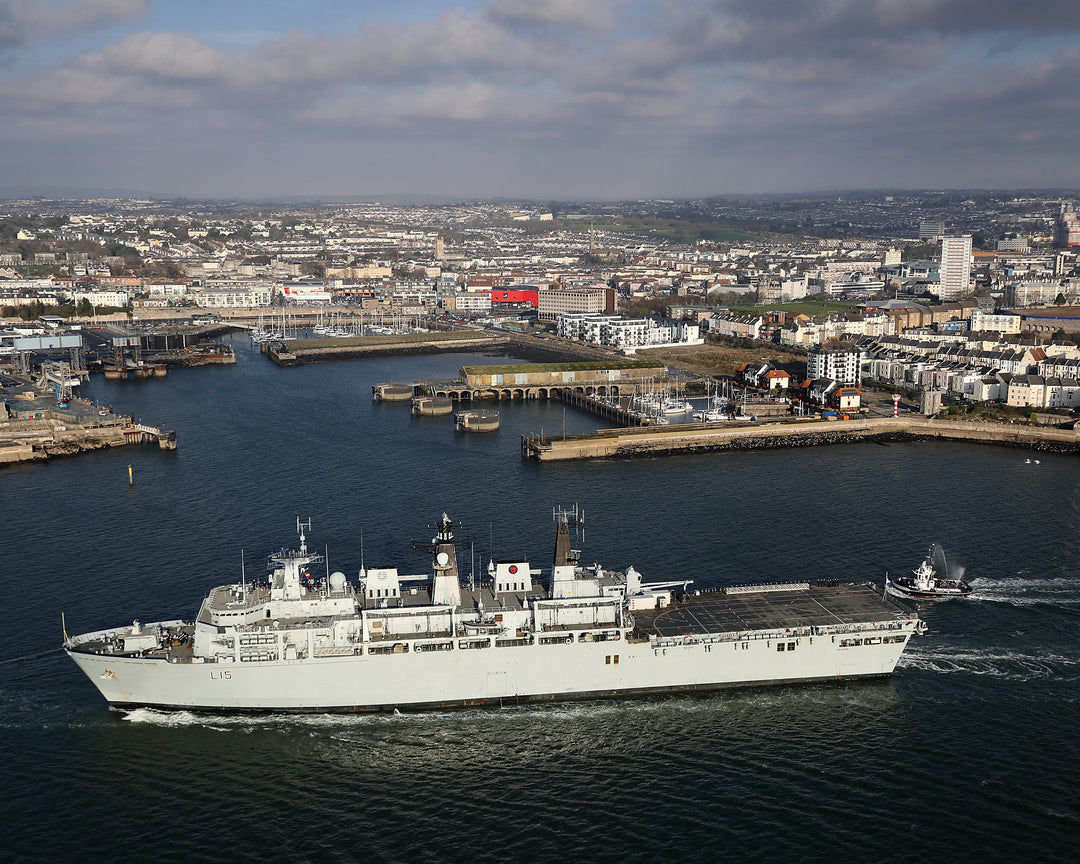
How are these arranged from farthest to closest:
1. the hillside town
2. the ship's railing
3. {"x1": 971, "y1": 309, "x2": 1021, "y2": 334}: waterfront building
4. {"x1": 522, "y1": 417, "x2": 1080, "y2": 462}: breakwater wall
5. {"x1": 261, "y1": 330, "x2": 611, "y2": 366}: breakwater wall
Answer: {"x1": 971, "y1": 309, "x2": 1021, "y2": 334}: waterfront building < {"x1": 261, "y1": 330, "x2": 611, "y2": 366}: breakwater wall < the hillside town < {"x1": 522, "y1": 417, "x2": 1080, "y2": 462}: breakwater wall < the ship's railing

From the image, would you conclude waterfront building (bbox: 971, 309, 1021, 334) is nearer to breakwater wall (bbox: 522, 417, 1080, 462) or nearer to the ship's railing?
breakwater wall (bbox: 522, 417, 1080, 462)

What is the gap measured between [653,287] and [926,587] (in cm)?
6704

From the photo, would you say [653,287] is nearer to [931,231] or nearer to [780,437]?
[780,437]

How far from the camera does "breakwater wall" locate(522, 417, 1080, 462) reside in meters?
33.0

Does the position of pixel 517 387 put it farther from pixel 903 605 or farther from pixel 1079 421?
pixel 903 605

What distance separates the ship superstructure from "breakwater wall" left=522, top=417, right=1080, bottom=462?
1562cm

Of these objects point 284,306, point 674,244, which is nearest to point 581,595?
point 284,306

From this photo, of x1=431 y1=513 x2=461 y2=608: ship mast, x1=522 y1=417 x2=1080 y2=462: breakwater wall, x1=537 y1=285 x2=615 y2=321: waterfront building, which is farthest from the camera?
x1=537 y1=285 x2=615 y2=321: waterfront building

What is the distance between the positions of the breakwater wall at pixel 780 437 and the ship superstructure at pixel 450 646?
51.2 ft

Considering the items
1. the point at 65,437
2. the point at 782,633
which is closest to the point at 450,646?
the point at 782,633

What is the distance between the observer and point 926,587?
19.6 meters

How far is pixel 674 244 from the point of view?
137000 mm

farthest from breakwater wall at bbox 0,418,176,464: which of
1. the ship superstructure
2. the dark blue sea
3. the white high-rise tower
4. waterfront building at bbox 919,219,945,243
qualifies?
waterfront building at bbox 919,219,945,243

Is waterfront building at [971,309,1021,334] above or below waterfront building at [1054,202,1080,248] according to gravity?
below
